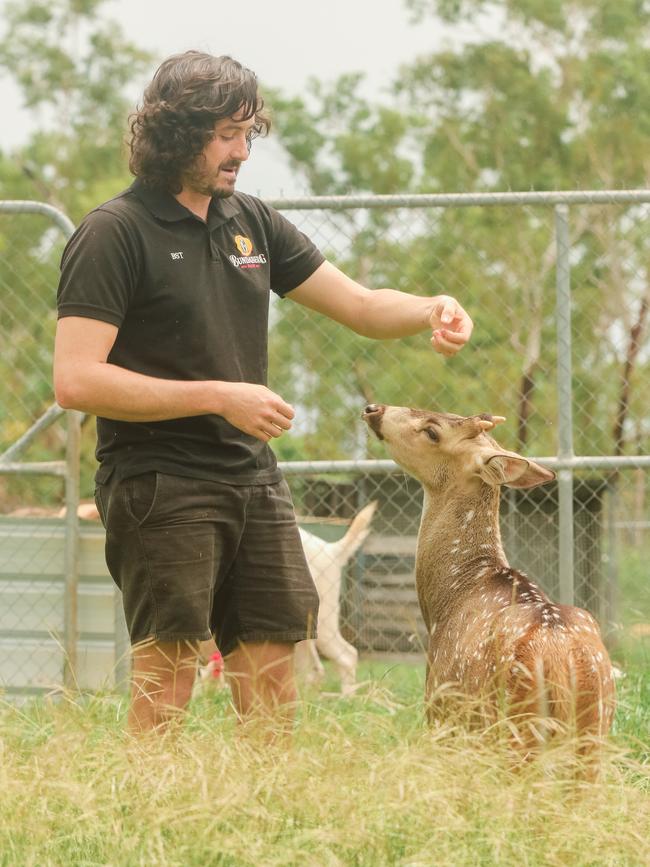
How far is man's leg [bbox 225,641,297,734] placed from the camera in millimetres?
3797

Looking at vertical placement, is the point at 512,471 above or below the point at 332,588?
above

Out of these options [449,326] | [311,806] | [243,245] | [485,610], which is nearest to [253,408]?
[243,245]

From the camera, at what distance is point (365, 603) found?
8.43 m

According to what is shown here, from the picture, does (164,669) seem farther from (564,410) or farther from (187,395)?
(564,410)

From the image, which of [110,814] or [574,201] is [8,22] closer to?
[574,201]

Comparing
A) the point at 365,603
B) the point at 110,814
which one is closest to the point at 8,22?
the point at 365,603

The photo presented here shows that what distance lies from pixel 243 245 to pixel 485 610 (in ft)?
4.46

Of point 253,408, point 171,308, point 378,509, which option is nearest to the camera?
point 253,408

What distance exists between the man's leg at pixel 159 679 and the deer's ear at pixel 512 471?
4.29 ft

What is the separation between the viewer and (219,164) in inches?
147

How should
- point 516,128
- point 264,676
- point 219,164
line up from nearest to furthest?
point 219,164 → point 264,676 → point 516,128

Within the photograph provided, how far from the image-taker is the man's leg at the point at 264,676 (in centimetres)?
380

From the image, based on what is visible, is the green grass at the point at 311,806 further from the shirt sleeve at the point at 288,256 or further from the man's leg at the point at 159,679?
the shirt sleeve at the point at 288,256

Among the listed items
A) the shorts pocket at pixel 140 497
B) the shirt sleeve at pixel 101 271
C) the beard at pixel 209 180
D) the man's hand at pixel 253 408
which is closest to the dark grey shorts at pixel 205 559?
the shorts pocket at pixel 140 497
